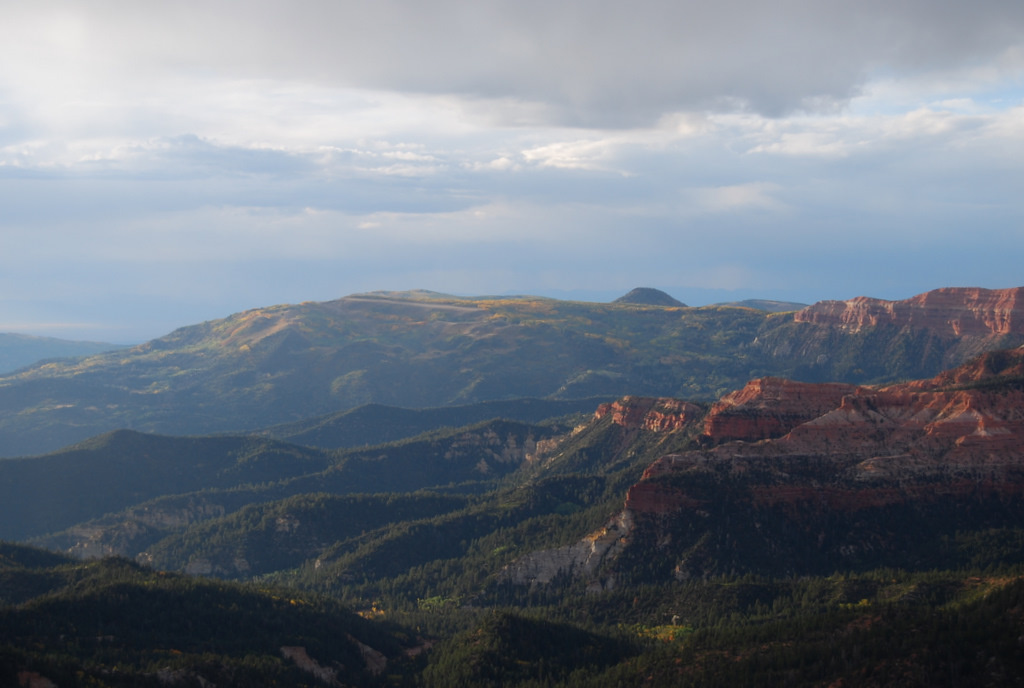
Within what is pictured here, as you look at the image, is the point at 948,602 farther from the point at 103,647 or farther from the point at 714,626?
the point at 103,647

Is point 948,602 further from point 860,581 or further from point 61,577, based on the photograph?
point 61,577

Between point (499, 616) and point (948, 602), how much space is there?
64.1m

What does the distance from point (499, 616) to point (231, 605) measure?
141 ft

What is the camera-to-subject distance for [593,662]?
15900 cm

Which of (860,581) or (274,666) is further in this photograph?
(860,581)

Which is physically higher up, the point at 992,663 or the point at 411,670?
the point at 992,663

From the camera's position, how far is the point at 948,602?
501 ft

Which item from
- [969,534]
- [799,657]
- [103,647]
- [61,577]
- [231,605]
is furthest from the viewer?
[969,534]

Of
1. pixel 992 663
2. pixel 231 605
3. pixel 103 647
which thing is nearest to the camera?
pixel 992 663

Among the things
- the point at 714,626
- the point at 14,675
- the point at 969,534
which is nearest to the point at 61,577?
the point at 14,675

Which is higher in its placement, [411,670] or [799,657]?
[799,657]

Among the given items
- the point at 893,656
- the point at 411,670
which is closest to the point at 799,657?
the point at 893,656

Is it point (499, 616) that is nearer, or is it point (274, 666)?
point (274, 666)

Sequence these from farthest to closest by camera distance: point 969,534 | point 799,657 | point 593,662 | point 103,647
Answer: point 969,534 < point 593,662 < point 103,647 < point 799,657
